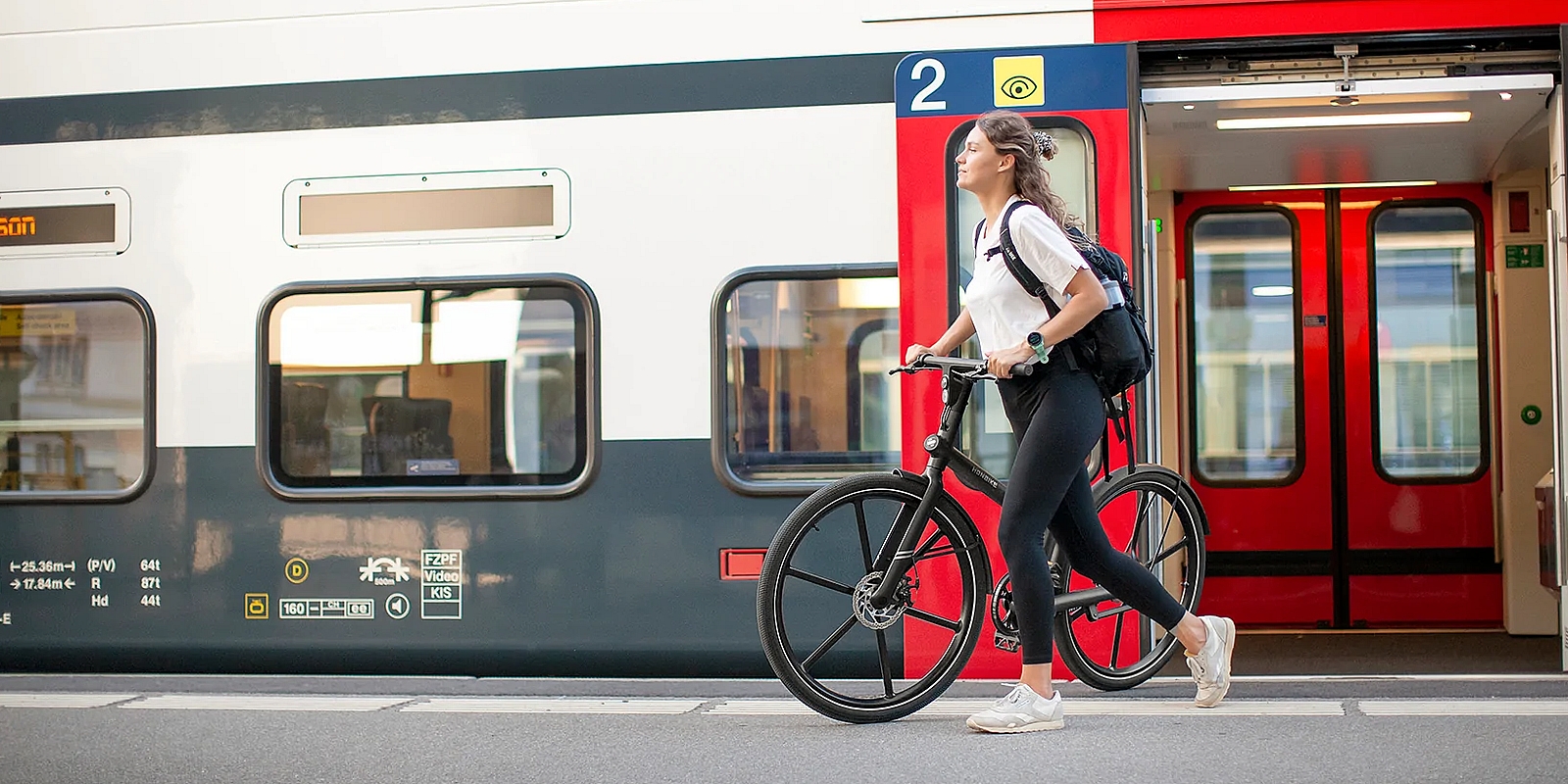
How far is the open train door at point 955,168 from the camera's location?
444cm

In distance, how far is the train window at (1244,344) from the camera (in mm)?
6566

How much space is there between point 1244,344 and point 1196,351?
213 mm

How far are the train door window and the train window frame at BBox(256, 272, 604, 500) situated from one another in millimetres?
1184

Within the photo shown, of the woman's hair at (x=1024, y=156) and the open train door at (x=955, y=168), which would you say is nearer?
the woman's hair at (x=1024, y=156)

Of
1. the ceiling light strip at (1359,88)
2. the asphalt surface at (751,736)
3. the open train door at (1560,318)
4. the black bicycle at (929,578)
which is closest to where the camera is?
the asphalt surface at (751,736)

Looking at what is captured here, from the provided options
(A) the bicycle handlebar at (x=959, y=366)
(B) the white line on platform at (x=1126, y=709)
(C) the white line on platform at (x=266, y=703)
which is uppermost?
(A) the bicycle handlebar at (x=959, y=366)

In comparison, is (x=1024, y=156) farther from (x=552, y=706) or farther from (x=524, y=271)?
(x=552, y=706)

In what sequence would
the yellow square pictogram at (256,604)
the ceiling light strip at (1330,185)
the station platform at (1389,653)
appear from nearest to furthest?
1. the yellow square pictogram at (256,604)
2. the station platform at (1389,653)
3. the ceiling light strip at (1330,185)

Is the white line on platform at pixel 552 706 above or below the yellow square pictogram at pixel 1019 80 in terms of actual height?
below

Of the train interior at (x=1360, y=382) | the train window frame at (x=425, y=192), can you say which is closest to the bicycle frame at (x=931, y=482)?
the train window frame at (x=425, y=192)

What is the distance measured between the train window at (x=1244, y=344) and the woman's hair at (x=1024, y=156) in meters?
3.13

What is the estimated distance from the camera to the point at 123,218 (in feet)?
16.3

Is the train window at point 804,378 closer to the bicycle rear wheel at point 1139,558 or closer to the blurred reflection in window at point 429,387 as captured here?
the blurred reflection in window at point 429,387

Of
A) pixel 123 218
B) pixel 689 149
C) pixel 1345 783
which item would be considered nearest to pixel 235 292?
pixel 123 218
